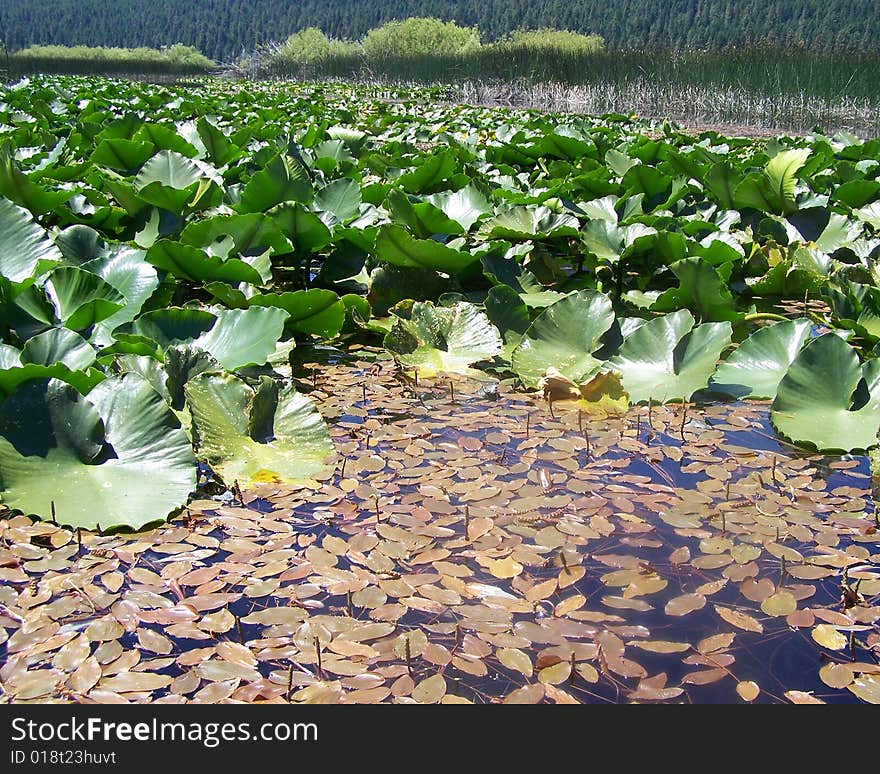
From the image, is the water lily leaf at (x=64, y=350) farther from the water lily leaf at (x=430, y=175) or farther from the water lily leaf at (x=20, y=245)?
the water lily leaf at (x=430, y=175)

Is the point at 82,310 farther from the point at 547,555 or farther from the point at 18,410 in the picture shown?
the point at 547,555

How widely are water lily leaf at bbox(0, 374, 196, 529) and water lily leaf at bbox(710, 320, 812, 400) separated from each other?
1222mm

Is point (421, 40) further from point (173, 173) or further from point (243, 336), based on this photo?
point (243, 336)

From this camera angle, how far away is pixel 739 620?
1.24 metres

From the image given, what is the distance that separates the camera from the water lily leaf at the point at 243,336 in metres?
1.83

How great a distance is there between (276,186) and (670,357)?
1.37 m

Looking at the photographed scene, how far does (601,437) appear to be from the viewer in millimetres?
1858

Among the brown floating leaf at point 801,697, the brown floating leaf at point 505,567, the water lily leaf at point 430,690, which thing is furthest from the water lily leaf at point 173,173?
the brown floating leaf at point 801,697

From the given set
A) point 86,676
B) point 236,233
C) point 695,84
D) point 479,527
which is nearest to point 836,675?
point 479,527

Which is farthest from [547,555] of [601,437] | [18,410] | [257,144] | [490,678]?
[257,144]

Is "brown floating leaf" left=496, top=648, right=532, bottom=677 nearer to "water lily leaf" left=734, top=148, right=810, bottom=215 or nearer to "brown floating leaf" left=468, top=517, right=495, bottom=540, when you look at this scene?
"brown floating leaf" left=468, top=517, right=495, bottom=540

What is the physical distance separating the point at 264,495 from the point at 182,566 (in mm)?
243

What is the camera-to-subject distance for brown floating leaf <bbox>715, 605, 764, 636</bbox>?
122cm

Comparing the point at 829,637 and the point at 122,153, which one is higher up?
the point at 122,153
